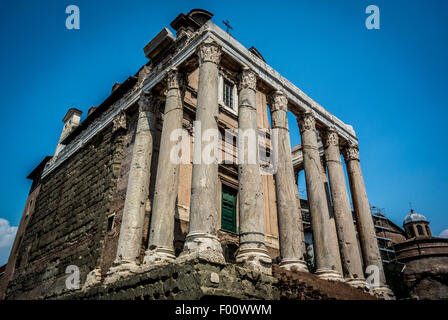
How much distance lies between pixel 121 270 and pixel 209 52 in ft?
23.3

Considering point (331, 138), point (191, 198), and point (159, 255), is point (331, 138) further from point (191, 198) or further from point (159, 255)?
point (159, 255)

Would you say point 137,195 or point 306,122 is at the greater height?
point 306,122

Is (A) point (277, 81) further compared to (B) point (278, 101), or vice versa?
(A) point (277, 81)

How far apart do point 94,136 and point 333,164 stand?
11.4 meters

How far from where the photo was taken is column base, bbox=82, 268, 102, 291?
1009 centimetres

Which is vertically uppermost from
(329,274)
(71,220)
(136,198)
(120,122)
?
(120,122)

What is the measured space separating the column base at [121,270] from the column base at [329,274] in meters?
5.69

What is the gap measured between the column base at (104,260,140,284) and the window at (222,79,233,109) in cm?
950

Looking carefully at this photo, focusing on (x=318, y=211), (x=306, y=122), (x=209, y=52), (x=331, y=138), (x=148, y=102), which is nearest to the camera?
(x=209, y=52)

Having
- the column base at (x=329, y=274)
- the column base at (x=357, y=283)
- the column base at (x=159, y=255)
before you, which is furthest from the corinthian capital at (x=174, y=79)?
the column base at (x=357, y=283)

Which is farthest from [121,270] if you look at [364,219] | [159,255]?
[364,219]

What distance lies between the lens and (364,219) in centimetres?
1300
